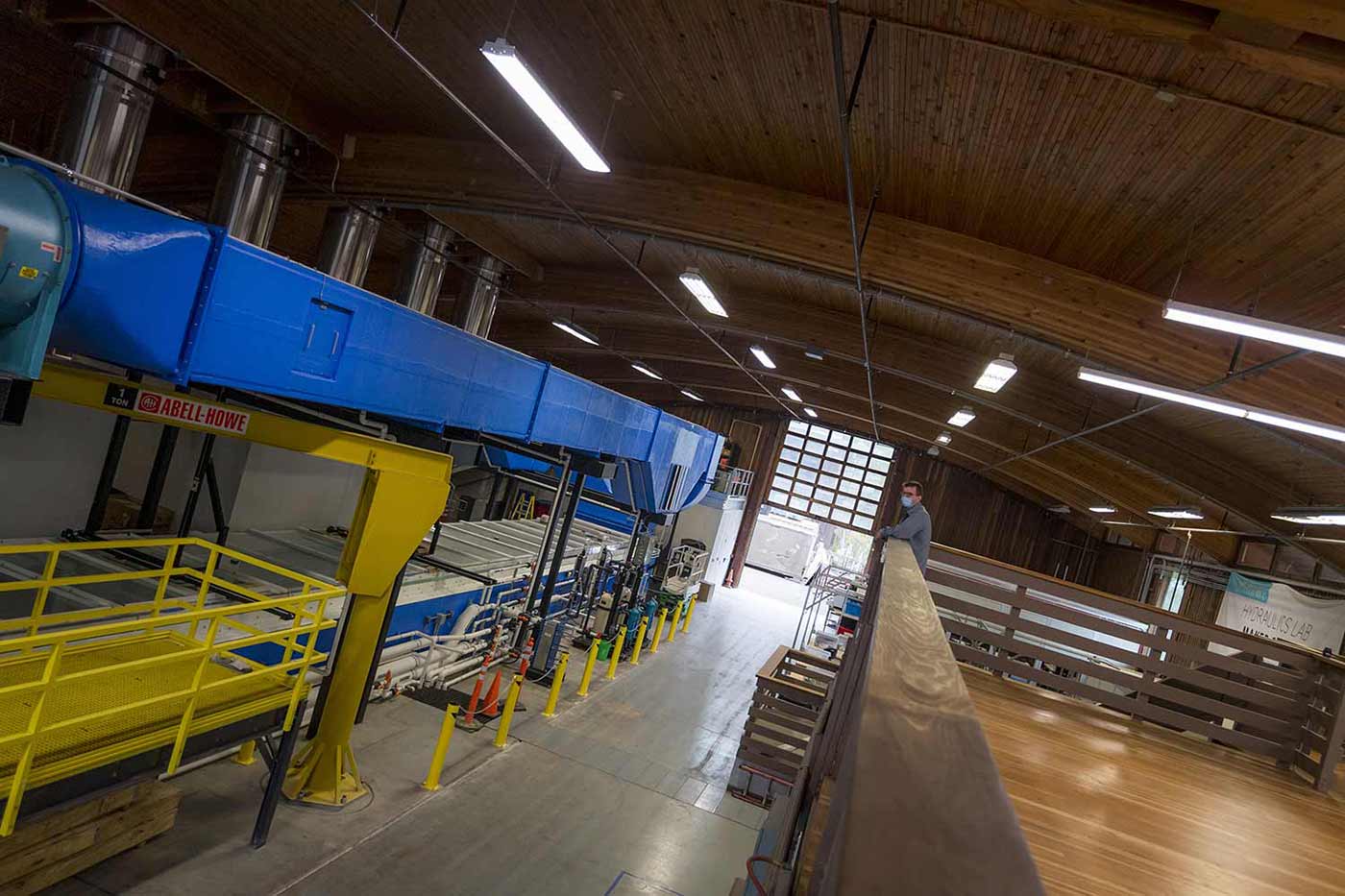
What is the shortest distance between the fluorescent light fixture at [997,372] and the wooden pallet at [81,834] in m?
10.6

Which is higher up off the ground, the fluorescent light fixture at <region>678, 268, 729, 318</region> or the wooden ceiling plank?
the wooden ceiling plank

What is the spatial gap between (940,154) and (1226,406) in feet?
16.0

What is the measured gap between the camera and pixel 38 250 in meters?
4.32

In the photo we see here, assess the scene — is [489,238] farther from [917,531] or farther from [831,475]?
[831,475]

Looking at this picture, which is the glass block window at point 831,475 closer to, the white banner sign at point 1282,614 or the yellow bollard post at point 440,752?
the white banner sign at point 1282,614

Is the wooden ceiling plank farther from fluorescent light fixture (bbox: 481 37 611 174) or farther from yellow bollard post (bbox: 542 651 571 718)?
yellow bollard post (bbox: 542 651 571 718)

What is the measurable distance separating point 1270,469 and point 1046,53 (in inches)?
497

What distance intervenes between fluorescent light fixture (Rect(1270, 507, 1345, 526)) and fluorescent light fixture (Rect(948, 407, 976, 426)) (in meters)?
5.80

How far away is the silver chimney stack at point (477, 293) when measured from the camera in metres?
15.8

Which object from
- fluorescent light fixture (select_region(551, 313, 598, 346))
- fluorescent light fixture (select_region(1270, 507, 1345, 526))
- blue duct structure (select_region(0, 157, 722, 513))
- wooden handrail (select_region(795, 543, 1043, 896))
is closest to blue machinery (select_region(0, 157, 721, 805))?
blue duct structure (select_region(0, 157, 722, 513))

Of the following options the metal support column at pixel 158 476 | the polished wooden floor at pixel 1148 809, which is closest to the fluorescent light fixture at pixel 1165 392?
the polished wooden floor at pixel 1148 809

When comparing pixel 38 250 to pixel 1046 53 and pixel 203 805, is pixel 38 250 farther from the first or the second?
pixel 1046 53

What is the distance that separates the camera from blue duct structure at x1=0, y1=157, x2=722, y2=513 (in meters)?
4.37

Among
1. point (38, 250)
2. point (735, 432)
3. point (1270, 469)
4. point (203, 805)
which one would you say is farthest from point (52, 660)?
point (735, 432)
